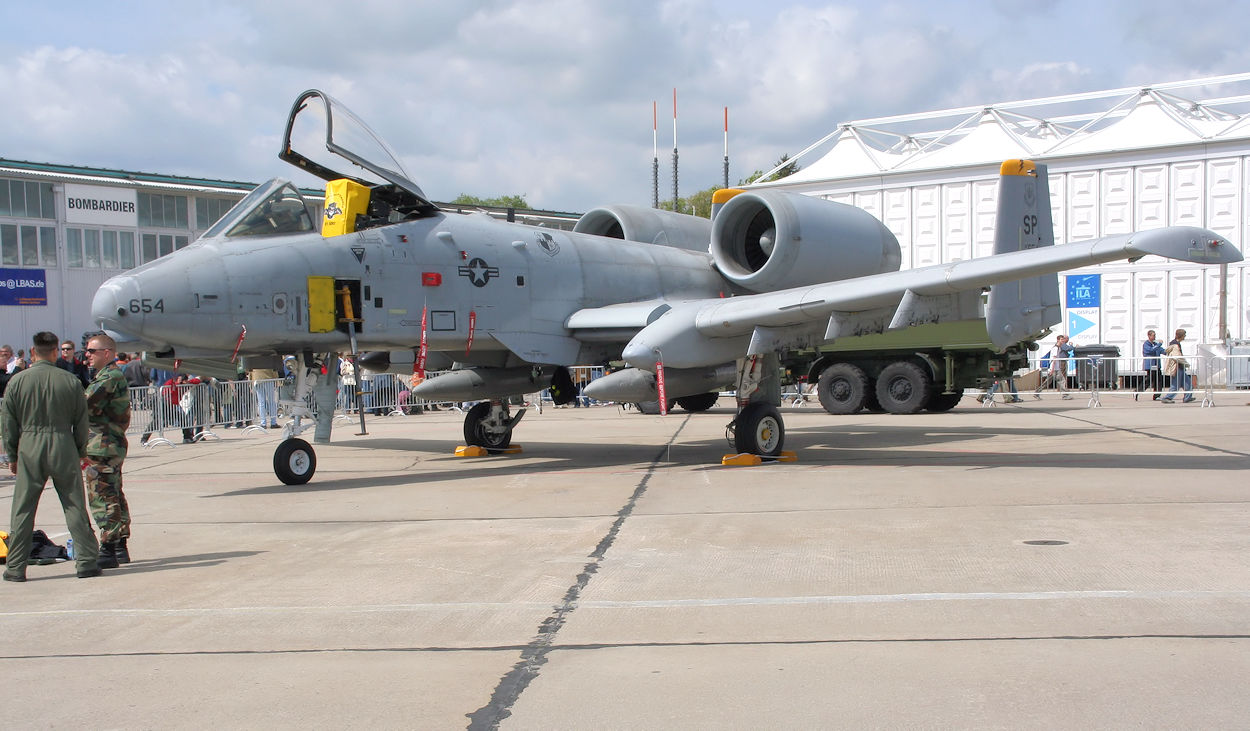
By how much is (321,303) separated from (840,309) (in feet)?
17.3

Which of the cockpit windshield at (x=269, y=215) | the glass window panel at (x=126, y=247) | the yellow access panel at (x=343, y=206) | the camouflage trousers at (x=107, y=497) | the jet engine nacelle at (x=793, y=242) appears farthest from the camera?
the glass window panel at (x=126, y=247)

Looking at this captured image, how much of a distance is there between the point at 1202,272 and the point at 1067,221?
392cm

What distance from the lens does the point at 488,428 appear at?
1302cm

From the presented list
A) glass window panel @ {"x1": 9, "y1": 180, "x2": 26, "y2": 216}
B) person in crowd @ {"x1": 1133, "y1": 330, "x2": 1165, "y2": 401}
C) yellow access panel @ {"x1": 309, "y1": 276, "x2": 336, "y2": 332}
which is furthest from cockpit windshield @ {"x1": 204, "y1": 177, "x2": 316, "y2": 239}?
glass window panel @ {"x1": 9, "y1": 180, "x2": 26, "y2": 216}

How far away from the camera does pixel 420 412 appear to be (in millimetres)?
23922

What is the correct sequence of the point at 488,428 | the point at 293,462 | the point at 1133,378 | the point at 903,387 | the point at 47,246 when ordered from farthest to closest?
1. the point at 47,246
2. the point at 1133,378
3. the point at 903,387
4. the point at 488,428
5. the point at 293,462

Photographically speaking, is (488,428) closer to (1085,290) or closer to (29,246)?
(1085,290)

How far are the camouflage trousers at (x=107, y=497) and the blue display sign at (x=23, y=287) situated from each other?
29.5 m

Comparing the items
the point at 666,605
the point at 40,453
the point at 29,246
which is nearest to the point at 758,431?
the point at 666,605

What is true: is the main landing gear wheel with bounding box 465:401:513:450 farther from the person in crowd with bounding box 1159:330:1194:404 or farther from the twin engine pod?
the person in crowd with bounding box 1159:330:1194:404

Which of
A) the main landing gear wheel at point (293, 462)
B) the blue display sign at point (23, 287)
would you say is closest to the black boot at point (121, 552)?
the main landing gear wheel at point (293, 462)

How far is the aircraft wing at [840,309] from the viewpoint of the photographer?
29.6 ft

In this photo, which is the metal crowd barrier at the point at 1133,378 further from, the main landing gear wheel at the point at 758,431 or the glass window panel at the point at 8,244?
the glass window panel at the point at 8,244

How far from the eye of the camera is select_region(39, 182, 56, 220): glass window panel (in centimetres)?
3234
